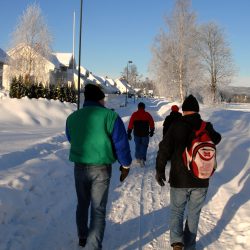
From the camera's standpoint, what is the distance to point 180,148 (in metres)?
4.41

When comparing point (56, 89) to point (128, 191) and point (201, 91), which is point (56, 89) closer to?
point (201, 91)

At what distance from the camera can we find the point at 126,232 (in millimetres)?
5406

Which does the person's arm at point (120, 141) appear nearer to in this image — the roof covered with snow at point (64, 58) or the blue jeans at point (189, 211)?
the blue jeans at point (189, 211)

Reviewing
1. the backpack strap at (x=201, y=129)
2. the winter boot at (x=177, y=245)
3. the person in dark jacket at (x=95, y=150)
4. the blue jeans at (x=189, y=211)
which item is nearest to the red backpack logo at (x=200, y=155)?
the backpack strap at (x=201, y=129)

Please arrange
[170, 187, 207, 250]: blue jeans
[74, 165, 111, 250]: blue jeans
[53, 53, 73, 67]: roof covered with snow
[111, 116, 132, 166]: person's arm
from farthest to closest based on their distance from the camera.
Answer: [53, 53, 73, 67]: roof covered with snow → [170, 187, 207, 250]: blue jeans → [74, 165, 111, 250]: blue jeans → [111, 116, 132, 166]: person's arm

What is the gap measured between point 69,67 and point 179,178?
67.3m

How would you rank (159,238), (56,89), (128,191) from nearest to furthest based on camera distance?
(159,238) → (128,191) → (56,89)

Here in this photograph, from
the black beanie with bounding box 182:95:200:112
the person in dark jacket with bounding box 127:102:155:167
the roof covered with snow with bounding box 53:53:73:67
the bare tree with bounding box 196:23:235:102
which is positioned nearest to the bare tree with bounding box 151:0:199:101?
the bare tree with bounding box 196:23:235:102

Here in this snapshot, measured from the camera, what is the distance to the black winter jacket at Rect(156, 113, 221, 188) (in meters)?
4.35

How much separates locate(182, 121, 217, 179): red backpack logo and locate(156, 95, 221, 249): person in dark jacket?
8 centimetres

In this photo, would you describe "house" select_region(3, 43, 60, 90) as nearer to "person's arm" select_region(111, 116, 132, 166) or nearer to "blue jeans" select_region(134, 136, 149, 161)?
"blue jeans" select_region(134, 136, 149, 161)

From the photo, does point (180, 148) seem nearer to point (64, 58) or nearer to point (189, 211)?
point (189, 211)

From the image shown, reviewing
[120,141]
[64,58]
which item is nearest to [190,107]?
[120,141]

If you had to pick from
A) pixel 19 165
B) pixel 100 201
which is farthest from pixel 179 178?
pixel 19 165
